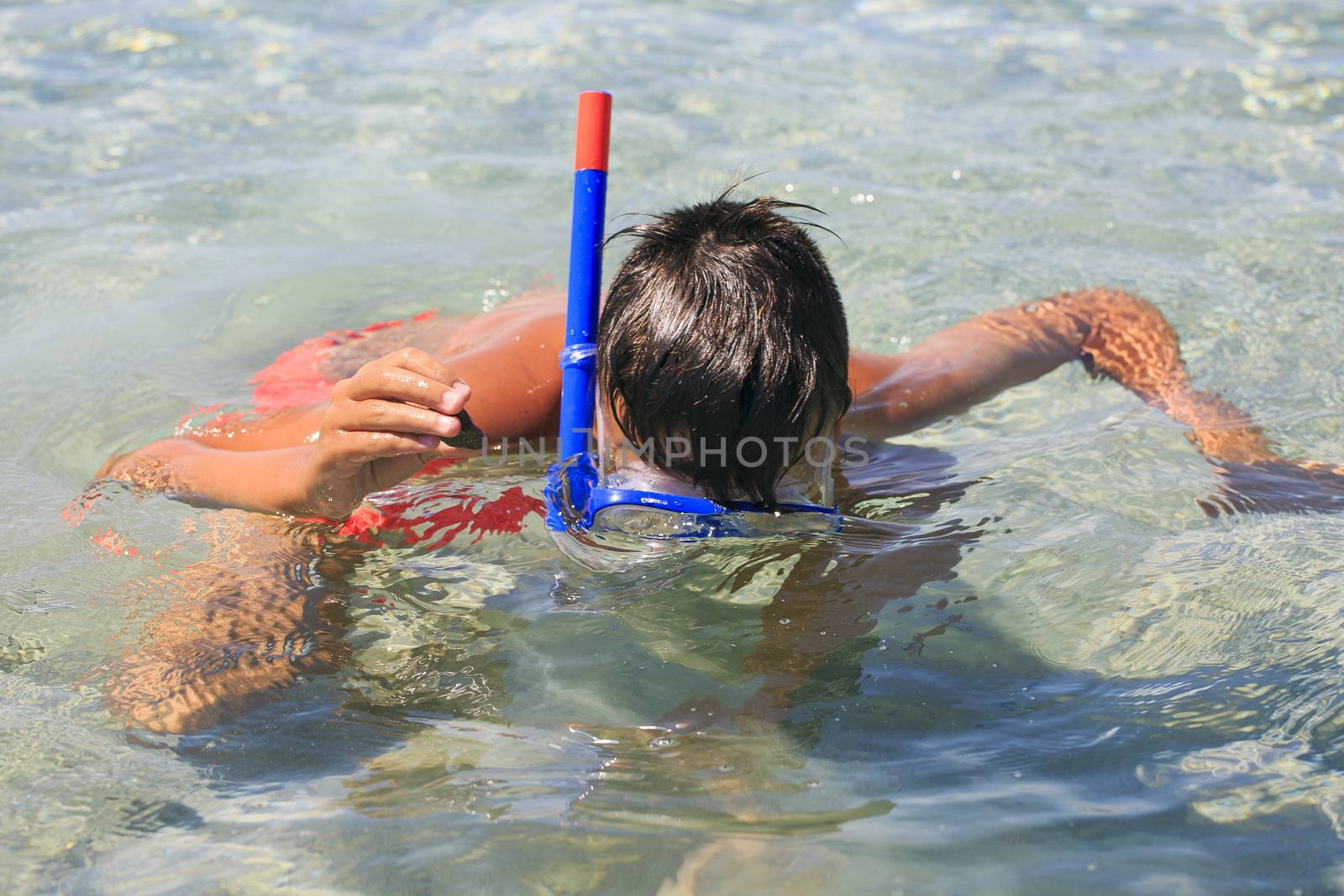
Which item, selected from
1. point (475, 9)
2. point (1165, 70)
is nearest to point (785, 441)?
point (1165, 70)

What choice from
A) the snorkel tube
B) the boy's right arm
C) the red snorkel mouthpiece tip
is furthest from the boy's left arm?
the boy's right arm

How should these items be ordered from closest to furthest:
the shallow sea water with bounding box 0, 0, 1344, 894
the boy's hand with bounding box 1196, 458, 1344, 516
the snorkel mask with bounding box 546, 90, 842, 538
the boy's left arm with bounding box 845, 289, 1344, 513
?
the shallow sea water with bounding box 0, 0, 1344, 894, the snorkel mask with bounding box 546, 90, 842, 538, the boy's hand with bounding box 1196, 458, 1344, 516, the boy's left arm with bounding box 845, 289, 1344, 513

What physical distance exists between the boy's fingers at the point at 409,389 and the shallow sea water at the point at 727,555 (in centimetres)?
51

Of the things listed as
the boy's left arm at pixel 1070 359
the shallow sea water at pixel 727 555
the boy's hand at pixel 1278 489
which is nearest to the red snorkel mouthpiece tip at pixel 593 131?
the shallow sea water at pixel 727 555

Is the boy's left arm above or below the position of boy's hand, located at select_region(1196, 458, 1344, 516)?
above

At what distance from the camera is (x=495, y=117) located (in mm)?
5418

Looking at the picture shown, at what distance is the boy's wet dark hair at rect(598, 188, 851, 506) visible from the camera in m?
2.00

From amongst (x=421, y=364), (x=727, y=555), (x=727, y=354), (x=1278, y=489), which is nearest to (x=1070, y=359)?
(x=1278, y=489)

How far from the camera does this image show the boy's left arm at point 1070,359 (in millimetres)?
2889

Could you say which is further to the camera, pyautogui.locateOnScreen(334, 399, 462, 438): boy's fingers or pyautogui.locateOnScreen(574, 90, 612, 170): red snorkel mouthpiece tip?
pyautogui.locateOnScreen(574, 90, 612, 170): red snorkel mouthpiece tip

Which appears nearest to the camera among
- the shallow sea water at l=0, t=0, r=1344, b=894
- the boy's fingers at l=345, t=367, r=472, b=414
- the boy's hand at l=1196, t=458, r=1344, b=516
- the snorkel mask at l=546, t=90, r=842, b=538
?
the shallow sea water at l=0, t=0, r=1344, b=894

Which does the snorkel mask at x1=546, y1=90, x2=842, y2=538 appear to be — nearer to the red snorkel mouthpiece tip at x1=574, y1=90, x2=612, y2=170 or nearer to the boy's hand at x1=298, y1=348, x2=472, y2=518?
the red snorkel mouthpiece tip at x1=574, y1=90, x2=612, y2=170

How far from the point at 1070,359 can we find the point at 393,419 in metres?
2.06

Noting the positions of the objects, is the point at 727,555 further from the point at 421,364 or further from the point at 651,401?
the point at 421,364
